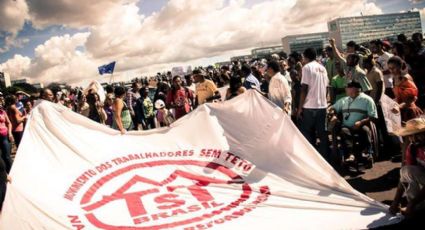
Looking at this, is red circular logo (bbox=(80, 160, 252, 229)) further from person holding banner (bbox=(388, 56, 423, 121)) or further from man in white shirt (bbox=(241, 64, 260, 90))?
person holding banner (bbox=(388, 56, 423, 121))

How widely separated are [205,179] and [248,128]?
1.10 meters

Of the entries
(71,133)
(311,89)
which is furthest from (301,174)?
(71,133)

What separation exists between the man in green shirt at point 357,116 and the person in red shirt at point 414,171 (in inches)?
92.7

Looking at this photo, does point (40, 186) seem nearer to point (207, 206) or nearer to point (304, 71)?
point (207, 206)

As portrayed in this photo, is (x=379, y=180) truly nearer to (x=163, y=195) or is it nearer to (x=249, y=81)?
(x=249, y=81)

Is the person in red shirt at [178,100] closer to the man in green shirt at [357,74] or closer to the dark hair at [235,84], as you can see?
the dark hair at [235,84]

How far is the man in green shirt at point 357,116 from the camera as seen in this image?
6508mm

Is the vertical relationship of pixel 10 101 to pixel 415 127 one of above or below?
above

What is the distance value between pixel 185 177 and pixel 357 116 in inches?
144

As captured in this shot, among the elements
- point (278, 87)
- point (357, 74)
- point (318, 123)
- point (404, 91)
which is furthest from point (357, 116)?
point (278, 87)

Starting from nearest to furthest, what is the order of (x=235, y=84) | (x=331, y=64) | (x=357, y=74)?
(x=235, y=84), (x=357, y=74), (x=331, y=64)

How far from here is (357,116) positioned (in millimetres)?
6633

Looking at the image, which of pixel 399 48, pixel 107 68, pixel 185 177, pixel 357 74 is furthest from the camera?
pixel 107 68

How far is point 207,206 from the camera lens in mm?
4445
